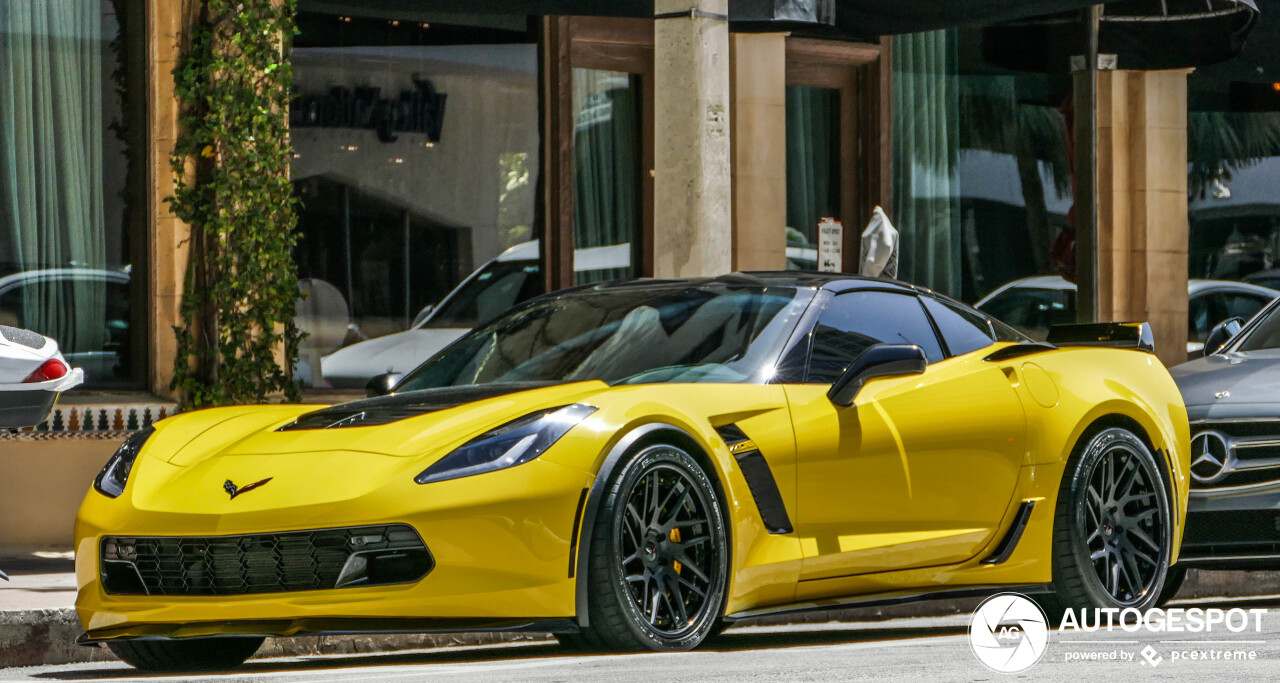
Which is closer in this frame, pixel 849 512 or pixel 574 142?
pixel 849 512

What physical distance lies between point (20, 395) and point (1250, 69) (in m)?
12.2

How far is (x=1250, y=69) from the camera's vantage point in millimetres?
16578

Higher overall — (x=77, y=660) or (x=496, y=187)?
(x=496, y=187)

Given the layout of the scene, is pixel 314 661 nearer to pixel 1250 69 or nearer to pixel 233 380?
pixel 233 380

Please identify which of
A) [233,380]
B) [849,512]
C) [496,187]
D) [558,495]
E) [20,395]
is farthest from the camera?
[496,187]

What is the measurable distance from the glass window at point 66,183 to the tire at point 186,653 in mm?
5807

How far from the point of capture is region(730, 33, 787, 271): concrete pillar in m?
→ 14.6

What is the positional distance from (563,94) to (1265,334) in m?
6.29

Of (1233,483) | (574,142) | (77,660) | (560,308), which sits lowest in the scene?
(77,660)

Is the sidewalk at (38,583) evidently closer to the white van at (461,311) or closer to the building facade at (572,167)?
the building facade at (572,167)

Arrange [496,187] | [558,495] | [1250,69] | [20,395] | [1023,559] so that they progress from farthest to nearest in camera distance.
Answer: [1250,69] → [496,187] → [20,395] → [1023,559] → [558,495]

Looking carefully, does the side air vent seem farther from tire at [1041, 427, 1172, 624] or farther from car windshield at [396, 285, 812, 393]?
tire at [1041, 427, 1172, 624]

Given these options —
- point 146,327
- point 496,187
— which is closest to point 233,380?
point 146,327

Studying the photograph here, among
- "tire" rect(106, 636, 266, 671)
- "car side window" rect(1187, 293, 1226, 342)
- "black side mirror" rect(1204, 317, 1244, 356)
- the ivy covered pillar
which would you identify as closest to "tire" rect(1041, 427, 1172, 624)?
"black side mirror" rect(1204, 317, 1244, 356)
